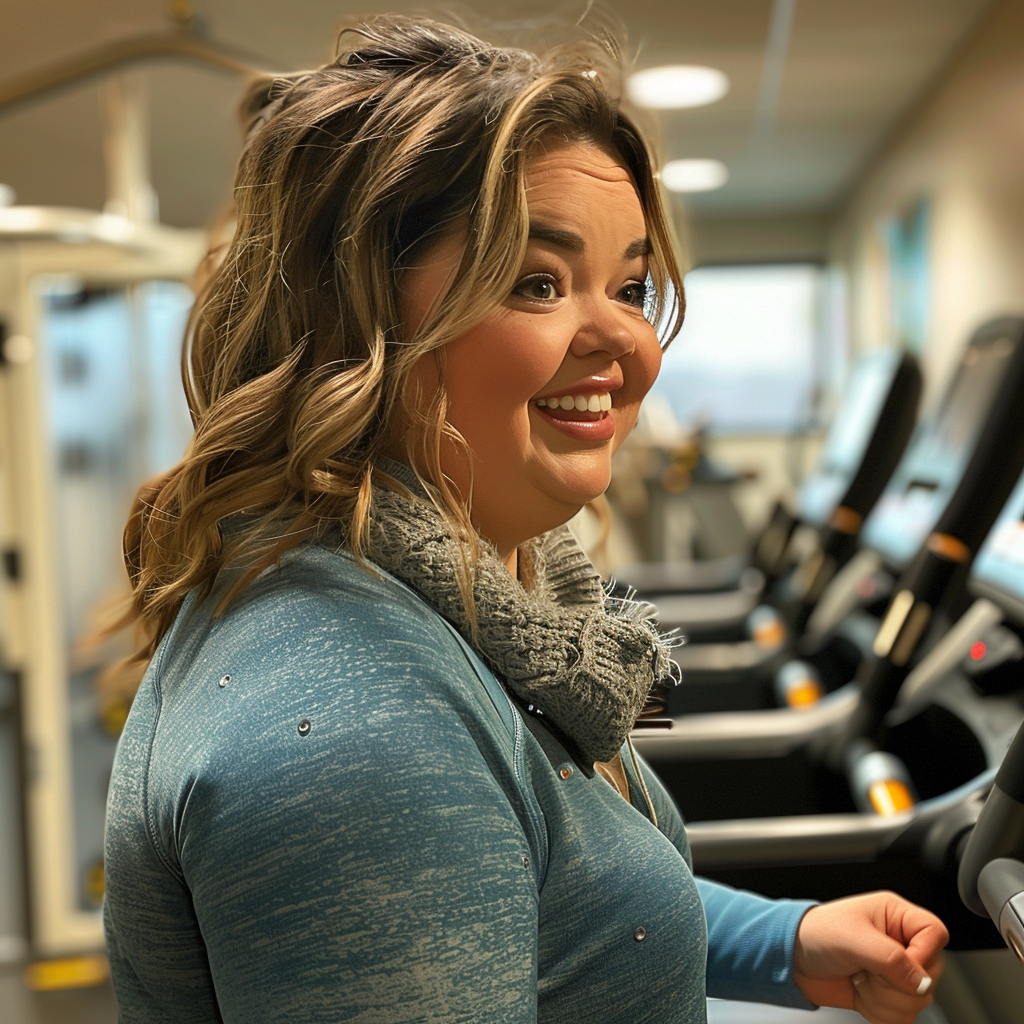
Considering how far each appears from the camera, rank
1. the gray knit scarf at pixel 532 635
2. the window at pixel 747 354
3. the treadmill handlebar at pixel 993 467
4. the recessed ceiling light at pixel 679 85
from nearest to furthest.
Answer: the gray knit scarf at pixel 532 635 < the treadmill handlebar at pixel 993 467 < the recessed ceiling light at pixel 679 85 < the window at pixel 747 354

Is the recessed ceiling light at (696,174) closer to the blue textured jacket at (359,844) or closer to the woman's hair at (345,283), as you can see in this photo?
the woman's hair at (345,283)

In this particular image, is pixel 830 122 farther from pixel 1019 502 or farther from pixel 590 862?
pixel 590 862

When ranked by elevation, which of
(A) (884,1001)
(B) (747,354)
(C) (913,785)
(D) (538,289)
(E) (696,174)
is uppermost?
(E) (696,174)

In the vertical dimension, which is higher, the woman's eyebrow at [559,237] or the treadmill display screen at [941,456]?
the woman's eyebrow at [559,237]

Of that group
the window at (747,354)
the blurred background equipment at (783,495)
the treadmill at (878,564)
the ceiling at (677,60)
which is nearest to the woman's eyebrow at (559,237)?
the blurred background equipment at (783,495)

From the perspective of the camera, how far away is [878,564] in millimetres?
2811

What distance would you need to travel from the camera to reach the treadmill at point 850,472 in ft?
10.3

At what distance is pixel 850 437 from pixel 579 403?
9.07 ft

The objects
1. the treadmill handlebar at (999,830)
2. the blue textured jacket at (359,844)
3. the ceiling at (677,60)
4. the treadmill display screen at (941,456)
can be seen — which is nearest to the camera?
the blue textured jacket at (359,844)

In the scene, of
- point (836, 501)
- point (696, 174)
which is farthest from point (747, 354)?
point (836, 501)

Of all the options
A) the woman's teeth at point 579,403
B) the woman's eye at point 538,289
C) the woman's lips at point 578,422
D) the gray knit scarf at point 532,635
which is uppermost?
the woman's eye at point 538,289

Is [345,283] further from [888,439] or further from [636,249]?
[888,439]

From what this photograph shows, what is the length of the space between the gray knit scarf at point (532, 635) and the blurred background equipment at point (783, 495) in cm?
21

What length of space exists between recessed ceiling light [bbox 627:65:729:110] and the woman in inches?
115
